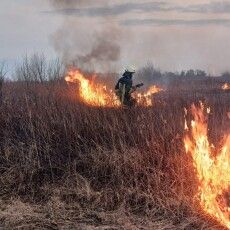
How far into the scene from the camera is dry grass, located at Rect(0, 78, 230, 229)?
772 centimetres

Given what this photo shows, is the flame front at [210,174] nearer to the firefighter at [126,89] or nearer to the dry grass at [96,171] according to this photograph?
the dry grass at [96,171]

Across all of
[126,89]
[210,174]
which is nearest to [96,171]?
[210,174]

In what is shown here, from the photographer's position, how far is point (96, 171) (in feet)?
30.8

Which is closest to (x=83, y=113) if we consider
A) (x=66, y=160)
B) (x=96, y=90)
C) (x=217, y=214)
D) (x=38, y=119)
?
(x=38, y=119)

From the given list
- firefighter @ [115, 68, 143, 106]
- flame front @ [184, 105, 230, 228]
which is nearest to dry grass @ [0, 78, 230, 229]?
flame front @ [184, 105, 230, 228]

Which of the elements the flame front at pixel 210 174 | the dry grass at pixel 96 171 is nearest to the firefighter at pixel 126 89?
the dry grass at pixel 96 171

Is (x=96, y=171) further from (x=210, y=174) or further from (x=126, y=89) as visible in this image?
(x=126, y=89)

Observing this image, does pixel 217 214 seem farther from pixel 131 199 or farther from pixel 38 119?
pixel 38 119

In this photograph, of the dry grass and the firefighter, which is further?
the firefighter

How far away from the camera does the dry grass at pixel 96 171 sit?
304 inches

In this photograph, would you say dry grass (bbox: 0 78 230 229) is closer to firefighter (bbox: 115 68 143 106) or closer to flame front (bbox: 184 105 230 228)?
flame front (bbox: 184 105 230 228)

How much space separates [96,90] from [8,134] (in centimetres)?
984

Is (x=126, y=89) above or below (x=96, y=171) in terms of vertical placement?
above

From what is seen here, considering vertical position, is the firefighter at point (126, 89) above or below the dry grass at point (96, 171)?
above
